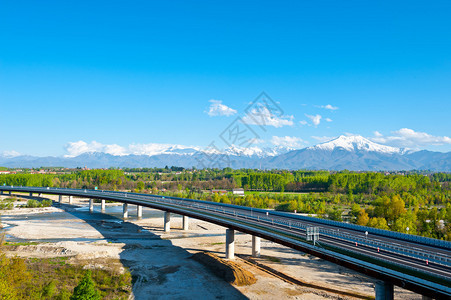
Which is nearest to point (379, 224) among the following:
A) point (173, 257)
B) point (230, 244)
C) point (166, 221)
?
point (230, 244)

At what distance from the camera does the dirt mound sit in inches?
1941

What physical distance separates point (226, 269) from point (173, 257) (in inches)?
543

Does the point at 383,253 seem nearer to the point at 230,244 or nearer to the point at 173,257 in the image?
the point at 230,244

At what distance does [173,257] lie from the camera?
63531 millimetres

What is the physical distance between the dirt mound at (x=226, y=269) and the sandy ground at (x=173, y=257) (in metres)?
1.29

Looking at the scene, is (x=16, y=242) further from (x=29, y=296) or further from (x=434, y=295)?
(x=434, y=295)

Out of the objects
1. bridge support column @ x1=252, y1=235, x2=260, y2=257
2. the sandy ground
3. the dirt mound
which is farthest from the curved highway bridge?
the sandy ground

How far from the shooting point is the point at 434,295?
25453mm

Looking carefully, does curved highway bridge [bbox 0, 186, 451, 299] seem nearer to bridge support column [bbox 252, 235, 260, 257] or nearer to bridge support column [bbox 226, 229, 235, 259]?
bridge support column [bbox 226, 229, 235, 259]

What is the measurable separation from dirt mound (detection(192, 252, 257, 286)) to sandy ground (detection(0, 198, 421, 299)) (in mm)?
1289

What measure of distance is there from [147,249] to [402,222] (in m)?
56.5

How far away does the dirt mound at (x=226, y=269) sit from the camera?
4931 centimetres

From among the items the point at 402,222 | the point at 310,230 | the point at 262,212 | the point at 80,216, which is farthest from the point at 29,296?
the point at 80,216

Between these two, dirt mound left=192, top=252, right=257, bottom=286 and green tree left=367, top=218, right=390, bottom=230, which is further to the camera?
green tree left=367, top=218, right=390, bottom=230
